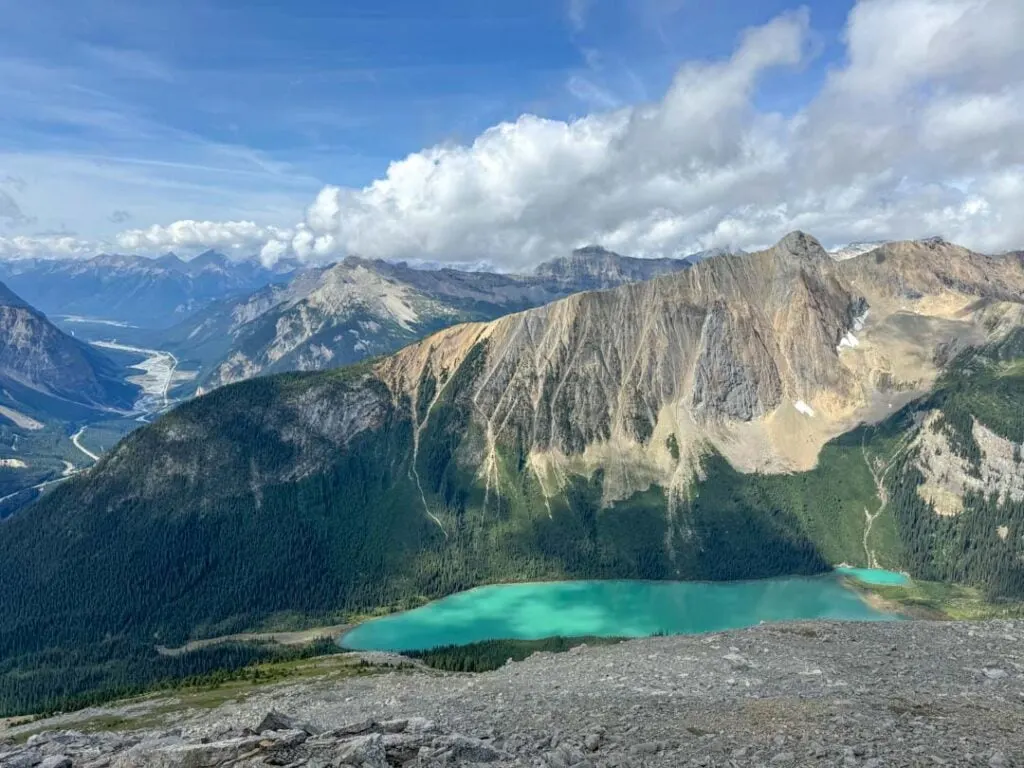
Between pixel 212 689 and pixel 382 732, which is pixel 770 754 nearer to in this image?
pixel 382 732

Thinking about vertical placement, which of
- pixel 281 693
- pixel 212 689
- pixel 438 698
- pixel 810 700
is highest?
pixel 810 700

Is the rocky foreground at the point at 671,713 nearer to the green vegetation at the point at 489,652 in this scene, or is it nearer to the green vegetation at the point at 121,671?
the green vegetation at the point at 489,652

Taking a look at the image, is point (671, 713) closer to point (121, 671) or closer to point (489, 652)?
point (489, 652)

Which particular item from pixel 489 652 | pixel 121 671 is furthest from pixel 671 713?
pixel 121 671

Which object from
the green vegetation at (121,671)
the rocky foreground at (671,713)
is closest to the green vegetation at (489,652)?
the green vegetation at (121,671)

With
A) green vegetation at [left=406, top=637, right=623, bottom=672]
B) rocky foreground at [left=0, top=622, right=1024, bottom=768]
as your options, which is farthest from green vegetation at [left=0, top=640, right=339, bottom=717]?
rocky foreground at [left=0, top=622, right=1024, bottom=768]

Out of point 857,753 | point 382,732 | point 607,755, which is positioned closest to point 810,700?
point 857,753
